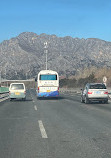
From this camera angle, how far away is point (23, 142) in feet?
23.2

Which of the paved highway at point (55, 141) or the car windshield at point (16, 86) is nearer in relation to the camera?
the paved highway at point (55, 141)

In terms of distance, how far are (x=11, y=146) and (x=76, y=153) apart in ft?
5.66

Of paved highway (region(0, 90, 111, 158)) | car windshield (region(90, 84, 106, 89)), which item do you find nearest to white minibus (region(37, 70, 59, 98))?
A: car windshield (region(90, 84, 106, 89))

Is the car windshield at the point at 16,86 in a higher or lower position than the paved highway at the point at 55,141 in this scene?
higher

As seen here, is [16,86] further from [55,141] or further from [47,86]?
[55,141]

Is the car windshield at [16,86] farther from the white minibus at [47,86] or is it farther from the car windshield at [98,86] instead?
the car windshield at [98,86]

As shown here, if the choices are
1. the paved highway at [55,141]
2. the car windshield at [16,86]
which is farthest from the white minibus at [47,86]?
the paved highway at [55,141]

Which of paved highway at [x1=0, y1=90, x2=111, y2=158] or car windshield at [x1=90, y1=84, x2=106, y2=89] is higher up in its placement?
car windshield at [x1=90, y1=84, x2=106, y2=89]

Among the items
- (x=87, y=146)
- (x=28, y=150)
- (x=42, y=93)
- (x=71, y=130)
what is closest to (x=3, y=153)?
(x=28, y=150)

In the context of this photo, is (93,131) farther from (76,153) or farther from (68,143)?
(76,153)

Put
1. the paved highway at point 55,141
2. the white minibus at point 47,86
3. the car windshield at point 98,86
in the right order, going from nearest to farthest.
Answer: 1. the paved highway at point 55,141
2. the car windshield at point 98,86
3. the white minibus at point 47,86

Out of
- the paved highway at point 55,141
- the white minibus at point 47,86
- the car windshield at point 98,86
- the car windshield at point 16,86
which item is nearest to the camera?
the paved highway at point 55,141

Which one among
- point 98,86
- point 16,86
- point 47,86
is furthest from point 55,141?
point 47,86

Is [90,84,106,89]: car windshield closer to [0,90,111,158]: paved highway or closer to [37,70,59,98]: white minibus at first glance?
[37,70,59,98]: white minibus
